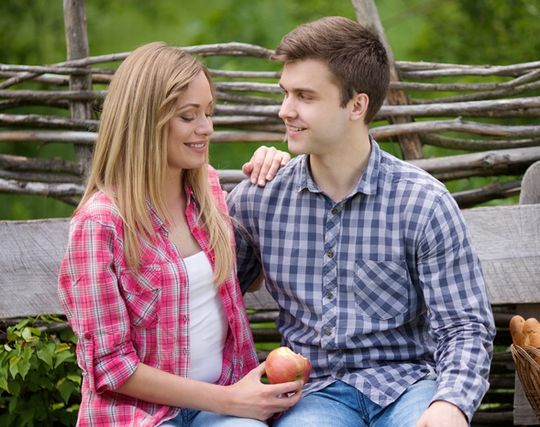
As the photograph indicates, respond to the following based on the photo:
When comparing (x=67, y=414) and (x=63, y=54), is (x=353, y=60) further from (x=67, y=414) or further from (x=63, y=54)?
(x=63, y=54)

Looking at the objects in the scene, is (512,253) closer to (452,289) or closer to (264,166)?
(452,289)

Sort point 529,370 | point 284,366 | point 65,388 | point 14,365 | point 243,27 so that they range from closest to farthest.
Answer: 1. point 284,366
2. point 529,370
3. point 14,365
4. point 65,388
5. point 243,27

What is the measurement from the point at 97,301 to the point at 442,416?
81 cm

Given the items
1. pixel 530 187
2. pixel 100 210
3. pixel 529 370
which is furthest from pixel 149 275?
pixel 530 187

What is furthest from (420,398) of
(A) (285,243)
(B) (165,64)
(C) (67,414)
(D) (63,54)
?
(D) (63,54)

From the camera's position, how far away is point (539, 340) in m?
2.53

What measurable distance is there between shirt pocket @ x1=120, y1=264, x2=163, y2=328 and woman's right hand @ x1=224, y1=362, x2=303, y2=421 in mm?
261

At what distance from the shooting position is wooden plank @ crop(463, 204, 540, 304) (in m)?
2.88

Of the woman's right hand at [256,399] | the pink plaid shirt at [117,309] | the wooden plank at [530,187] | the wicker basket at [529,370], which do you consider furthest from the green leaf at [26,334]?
the wooden plank at [530,187]

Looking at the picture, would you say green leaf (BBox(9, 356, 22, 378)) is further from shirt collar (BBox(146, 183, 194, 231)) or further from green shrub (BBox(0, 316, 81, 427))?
shirt collar (BBox(146, 183, 194, 231))

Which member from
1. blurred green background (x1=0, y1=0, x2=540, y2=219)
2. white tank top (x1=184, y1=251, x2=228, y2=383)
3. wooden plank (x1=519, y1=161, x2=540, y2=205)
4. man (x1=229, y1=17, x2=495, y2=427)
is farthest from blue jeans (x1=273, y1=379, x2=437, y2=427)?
blurred green background (x1=0, y1=0, x2=540, y2=219)

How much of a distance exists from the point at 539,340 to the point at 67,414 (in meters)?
1.50

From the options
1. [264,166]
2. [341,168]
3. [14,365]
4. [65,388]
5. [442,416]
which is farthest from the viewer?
[65,388]

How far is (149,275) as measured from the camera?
2312 millimetres
